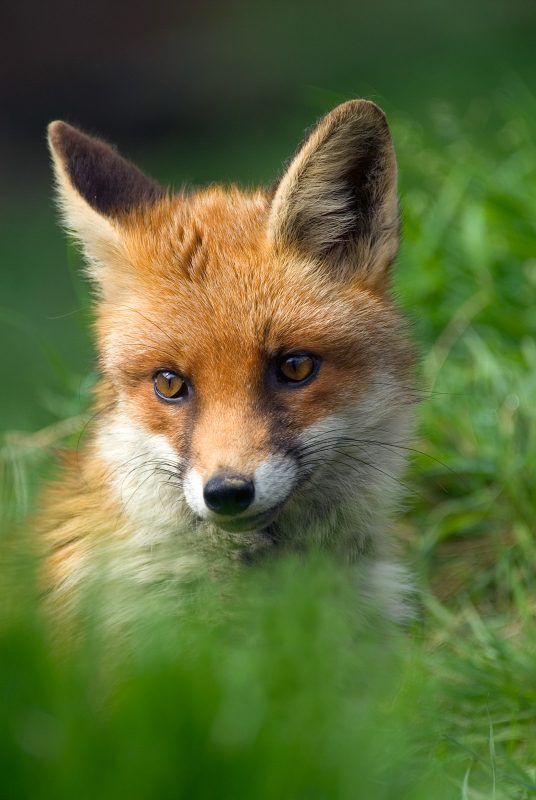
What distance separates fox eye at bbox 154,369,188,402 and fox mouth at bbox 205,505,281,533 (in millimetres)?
560

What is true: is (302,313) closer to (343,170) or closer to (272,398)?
(272,398)

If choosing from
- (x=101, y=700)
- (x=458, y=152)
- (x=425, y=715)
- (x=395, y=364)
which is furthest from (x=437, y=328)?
(x=101, y=700)

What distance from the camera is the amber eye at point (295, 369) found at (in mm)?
4262

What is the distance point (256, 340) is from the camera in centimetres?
420

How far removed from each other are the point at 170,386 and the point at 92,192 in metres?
1.09

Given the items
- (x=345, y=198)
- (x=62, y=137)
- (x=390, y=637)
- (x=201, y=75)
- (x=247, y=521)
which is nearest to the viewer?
(x=247, y=521)

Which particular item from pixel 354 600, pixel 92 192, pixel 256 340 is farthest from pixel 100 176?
pixel 354 600

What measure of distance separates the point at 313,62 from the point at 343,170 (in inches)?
577

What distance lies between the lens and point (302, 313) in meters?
4.38

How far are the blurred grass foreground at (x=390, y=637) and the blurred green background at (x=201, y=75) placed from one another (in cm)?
676

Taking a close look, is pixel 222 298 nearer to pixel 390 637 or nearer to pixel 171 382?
pixel 171 382

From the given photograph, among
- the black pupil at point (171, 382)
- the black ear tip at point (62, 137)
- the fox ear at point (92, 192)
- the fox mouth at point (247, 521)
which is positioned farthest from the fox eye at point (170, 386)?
the black ear tip at point (62, 137)

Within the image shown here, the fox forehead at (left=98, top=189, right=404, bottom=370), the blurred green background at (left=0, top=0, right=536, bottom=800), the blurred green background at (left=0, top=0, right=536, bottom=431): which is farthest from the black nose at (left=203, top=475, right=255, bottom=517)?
the blurred green background at (left=0, top=0, right=536, bottom=431)

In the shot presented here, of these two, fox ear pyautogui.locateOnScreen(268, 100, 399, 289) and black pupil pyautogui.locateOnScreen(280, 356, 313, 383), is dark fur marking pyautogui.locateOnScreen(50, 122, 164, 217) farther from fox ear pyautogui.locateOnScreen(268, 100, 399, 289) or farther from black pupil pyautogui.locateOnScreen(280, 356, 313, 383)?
black pupil pyautogui.locateOnScreen(280, 356, 313, 383)
